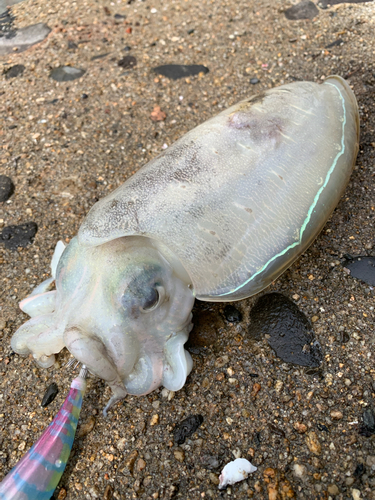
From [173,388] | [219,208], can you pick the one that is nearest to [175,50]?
[219,208]

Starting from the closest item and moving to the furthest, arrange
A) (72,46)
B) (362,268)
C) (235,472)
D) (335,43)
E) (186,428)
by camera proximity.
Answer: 1. (235,472)
2. (186,428)
3. (362,268)
4. (335,43)
5. (72,46)

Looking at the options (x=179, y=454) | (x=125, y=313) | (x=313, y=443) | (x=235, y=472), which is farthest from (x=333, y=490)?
(x=125, y=313)

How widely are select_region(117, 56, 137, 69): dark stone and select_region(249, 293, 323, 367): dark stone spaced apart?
273cm

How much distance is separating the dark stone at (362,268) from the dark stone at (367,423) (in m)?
0.75

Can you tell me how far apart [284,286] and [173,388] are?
2.99ft

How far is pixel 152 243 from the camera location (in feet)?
6.72

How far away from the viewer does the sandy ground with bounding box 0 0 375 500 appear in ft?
6.55

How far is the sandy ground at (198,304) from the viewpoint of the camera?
78.6 inches

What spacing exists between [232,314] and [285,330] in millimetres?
318

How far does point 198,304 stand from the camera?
2.45m

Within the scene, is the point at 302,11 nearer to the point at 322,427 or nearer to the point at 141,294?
the point at 141,294

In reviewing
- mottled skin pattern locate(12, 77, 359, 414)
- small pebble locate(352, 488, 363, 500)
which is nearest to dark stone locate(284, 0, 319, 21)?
mottled skin pattern locate(12, 77, 359, 414)

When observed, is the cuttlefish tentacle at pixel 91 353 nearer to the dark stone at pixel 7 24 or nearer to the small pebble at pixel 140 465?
the small pebble at pixel 140 465

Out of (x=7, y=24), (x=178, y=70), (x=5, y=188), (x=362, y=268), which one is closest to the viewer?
(x=362, y=268)
